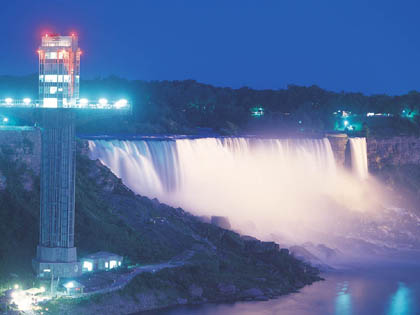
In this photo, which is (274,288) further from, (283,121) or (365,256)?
(283,121)

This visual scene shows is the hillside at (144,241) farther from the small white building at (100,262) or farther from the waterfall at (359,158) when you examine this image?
the waterfall at (359,158)

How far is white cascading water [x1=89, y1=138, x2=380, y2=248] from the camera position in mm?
51062

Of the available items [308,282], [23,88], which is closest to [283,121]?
[23,88]

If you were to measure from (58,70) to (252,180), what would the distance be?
93.5 ft

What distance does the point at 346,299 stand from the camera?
1569 inches

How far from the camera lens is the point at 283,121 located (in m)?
91.9

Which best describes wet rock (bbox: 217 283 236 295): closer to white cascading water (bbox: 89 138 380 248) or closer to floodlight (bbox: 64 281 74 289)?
floodlight (bbox: 64 281 74 289)

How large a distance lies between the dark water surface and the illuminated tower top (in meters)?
8.30

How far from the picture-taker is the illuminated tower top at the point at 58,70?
34625 mm

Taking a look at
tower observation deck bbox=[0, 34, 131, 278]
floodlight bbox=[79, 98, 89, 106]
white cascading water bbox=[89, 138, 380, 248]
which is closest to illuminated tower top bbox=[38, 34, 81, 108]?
tower observation deck bbox=[0, 34, 131, 278]

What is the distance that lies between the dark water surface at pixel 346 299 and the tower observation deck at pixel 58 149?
13.3 ft

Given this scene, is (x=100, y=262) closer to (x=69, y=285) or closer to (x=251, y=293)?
(x=69, y=285)

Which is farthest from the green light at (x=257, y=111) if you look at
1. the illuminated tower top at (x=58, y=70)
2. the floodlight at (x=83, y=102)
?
the illuminated tower top at (x=58, y=70)

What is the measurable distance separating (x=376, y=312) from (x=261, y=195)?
23160 mm
